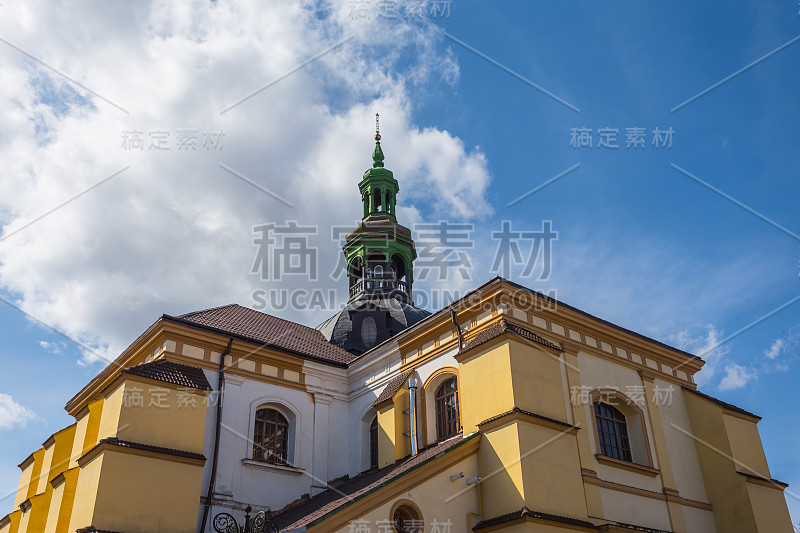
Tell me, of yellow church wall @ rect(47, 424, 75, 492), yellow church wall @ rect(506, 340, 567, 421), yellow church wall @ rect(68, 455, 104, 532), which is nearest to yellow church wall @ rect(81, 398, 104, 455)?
yellow church wall @ rect(68, 455, 104, 532)

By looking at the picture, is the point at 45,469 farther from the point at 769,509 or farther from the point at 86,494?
the point at 769,509

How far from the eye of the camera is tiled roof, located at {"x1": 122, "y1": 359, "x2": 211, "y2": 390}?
46.1ft

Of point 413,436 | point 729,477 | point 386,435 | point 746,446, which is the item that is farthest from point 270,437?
point 746,446

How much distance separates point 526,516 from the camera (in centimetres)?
1232

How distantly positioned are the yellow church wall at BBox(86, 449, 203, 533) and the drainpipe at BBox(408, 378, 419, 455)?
5441mm

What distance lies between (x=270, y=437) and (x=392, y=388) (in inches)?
137

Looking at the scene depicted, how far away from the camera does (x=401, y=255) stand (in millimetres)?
27906

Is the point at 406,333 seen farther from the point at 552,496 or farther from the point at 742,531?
the point at 742,531

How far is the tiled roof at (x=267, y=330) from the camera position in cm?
1833

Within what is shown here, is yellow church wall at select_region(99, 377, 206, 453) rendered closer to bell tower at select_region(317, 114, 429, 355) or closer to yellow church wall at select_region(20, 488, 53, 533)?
yellow church wall at select_region(20, 488, 53, 533)

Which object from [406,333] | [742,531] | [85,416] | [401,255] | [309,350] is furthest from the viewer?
[401,255]

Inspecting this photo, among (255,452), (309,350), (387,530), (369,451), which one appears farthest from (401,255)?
(387,530)

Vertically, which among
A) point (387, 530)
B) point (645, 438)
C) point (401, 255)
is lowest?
point (387, 530)

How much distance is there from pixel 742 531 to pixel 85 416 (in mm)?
16123
